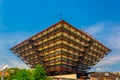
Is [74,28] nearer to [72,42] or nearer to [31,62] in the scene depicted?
[72,42]

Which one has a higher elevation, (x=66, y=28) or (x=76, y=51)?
(x=66, y=28)

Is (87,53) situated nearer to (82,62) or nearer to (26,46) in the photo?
(82,62)

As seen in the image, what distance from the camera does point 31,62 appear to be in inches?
3656

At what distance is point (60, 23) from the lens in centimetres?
6688

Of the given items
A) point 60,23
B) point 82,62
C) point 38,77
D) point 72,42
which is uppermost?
point 60,23

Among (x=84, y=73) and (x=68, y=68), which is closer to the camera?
(x=68, y=68)

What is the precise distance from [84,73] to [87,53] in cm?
1204

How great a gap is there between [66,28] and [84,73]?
3065cm

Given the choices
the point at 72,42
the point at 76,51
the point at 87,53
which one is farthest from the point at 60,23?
the point at 87,53

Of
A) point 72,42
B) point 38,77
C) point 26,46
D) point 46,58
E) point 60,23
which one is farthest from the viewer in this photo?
point 26,46

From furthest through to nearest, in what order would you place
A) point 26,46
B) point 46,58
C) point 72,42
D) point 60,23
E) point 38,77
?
point 26,46 < point 46,58 < point 72,42 < point 60,23 < point 38,77

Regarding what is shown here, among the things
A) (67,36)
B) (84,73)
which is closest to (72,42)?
(67,36)

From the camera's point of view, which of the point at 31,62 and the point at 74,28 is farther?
the point at 31,62

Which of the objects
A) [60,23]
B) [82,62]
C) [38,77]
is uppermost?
[60,23]
